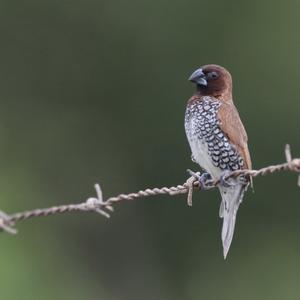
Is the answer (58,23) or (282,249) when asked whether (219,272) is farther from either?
(58,23)

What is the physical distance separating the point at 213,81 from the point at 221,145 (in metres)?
0.46

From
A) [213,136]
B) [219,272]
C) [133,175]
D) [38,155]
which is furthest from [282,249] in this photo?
[213,136]

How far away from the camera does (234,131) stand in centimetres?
857

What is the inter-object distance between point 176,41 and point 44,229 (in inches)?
107

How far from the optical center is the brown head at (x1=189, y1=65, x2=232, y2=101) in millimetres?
8836

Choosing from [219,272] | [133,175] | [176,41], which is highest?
[176,41]

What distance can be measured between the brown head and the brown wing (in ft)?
0.65

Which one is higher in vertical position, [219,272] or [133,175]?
[133,175]

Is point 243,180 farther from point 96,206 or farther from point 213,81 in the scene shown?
point 96,206

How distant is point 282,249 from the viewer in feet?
59.4

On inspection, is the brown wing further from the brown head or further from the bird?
the brown head

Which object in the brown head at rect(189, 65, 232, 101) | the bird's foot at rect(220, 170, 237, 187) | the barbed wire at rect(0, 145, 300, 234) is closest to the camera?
the barbed wire at rect(0, 145, 300, 234)

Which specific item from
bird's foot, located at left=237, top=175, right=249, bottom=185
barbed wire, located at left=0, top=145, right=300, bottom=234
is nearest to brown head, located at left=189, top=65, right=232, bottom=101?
bird's foot, located at left=237, top=175, right=249, bottom=185

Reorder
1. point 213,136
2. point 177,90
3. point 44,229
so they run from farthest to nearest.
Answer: point 44,229
point 177,90
point 213,136
